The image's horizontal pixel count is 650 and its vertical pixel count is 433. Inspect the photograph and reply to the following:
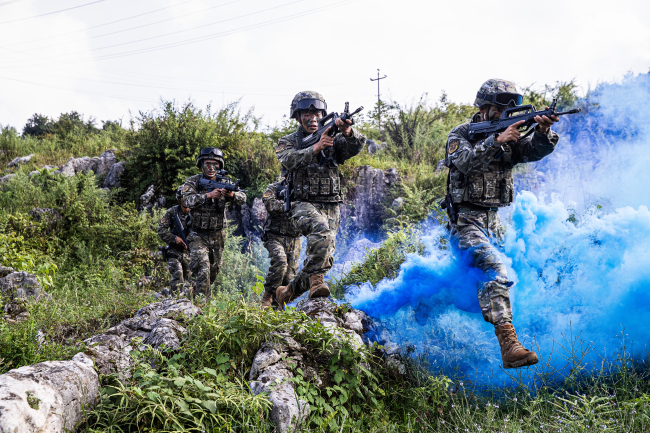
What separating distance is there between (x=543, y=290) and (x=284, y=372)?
2629mm

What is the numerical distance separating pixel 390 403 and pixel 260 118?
10.4m

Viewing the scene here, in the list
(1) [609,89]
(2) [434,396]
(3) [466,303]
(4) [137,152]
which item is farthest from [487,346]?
(4) [137,152]

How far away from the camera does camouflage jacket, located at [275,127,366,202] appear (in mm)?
4535

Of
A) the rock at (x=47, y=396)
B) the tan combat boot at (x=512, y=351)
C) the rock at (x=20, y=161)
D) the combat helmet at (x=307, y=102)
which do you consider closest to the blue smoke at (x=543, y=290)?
the tan combat boot at (x=512, y=351)

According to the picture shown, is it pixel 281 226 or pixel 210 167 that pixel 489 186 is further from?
pixel 210 167

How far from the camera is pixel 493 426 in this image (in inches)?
111

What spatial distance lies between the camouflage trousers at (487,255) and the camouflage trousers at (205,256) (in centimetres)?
377

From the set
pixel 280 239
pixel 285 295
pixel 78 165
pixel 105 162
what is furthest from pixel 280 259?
pixel 78 165

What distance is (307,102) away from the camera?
4.80 meters

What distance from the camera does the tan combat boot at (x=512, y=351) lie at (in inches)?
117

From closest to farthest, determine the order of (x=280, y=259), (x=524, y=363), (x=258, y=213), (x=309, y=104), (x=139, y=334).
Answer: (x=524, y=363), (x=139, y=334), (x=309, y=104), (x=280, y=259), (x=258, y=213)

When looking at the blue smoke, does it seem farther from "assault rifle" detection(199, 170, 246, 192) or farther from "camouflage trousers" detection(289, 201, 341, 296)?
"assault rifle" detection(199, 170, 246, 192)

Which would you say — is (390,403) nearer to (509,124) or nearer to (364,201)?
(509,124)

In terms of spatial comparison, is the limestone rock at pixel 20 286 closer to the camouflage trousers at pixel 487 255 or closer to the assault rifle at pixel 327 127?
the assault rifle at pixel 327 127
